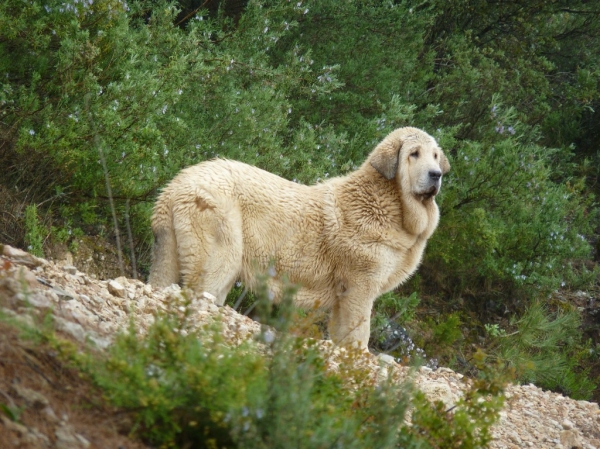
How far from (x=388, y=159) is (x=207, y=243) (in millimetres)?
2105

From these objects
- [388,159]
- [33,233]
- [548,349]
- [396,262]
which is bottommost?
[548,349]

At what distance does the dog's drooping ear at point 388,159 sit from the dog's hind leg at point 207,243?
168cm

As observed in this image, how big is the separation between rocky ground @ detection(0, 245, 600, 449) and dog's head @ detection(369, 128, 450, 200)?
1.77 metres

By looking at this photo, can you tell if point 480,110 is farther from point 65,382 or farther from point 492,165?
point 65,382

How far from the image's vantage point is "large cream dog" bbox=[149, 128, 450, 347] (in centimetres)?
787

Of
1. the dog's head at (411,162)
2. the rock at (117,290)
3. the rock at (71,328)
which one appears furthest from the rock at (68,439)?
the dog's head at (411,162)

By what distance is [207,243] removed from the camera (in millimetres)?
7844

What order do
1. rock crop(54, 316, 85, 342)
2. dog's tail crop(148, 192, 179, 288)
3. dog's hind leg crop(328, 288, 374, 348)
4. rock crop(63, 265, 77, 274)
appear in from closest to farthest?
rock crop(54, 316, 85, 342)
rock crop(63, 265, 77, 274)
dog's tail crop(148, 192, 179, 288)
dog's hind leg crop(328, 288, 374, 348)

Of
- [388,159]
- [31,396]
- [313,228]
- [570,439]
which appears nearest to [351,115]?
[388,159]

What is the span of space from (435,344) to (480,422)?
697 centimetres

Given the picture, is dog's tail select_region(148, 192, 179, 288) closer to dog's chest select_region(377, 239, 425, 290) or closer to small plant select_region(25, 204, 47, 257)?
small plant select_region(25, 204, 47, 257)

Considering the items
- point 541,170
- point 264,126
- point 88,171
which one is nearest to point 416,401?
point 88,171

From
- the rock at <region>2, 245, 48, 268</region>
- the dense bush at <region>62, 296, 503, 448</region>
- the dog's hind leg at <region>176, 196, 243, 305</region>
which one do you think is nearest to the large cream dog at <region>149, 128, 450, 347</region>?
the dog's hind leg at <region>176, 196, 243, 305</region>

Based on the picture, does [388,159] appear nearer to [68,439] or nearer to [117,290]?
[117,290]
